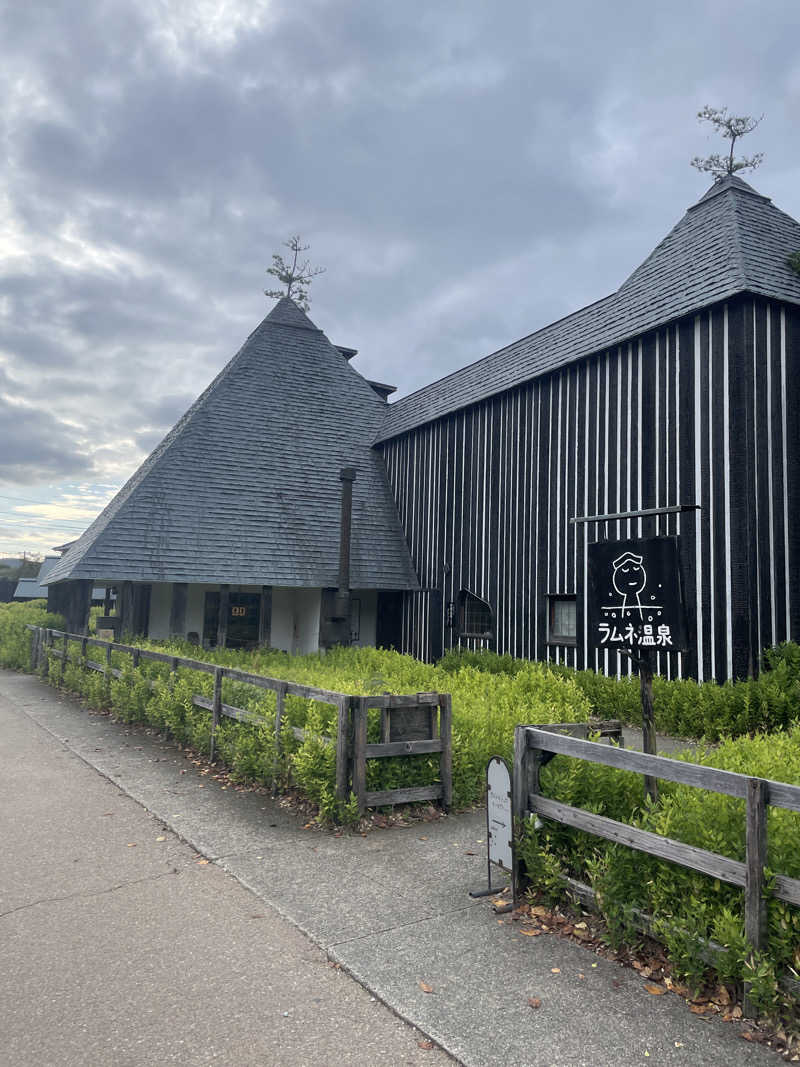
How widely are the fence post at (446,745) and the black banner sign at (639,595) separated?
169 centimetres

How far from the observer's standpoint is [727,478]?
11352mm

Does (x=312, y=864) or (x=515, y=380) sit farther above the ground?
(x=515, y=380)

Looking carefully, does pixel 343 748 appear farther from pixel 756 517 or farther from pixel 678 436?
pixel 678 436

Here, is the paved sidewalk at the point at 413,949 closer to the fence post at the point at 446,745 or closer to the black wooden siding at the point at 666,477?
the fence post at the point at 446,745

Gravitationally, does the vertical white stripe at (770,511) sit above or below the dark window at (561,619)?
above

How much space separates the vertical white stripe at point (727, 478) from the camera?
435 inches

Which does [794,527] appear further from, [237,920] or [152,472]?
[152,472]

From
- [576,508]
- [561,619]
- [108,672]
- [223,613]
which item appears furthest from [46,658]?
[576,508]

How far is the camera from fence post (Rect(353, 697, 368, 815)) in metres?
6.64

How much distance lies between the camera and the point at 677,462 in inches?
477

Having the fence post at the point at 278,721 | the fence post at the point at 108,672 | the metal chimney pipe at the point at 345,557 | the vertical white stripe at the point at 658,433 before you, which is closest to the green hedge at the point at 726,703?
the vertical white stripe at the point at 658,433

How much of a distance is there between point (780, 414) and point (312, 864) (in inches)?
402

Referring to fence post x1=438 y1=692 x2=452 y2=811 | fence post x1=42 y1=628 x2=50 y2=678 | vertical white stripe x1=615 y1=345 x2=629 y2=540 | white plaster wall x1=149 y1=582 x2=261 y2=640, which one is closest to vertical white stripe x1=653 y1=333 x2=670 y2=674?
vertical white stripe x1=615 y1=345 x2=629 y2=540

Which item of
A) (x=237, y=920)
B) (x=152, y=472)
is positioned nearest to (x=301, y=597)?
(x=152, y=472)
